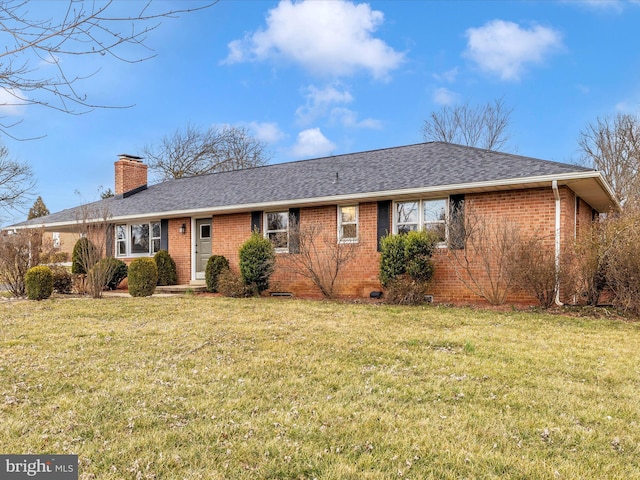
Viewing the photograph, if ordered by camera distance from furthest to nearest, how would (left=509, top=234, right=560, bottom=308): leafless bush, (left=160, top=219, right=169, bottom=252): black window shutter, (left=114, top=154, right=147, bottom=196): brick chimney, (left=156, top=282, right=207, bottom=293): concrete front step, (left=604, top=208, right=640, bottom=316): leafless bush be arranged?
(left=114, top=154, right=147, bottom=196): brick chimney, (left=160, top=219, right=169, bottom=252): black window shutter, (left=156, top=282, right=207, bottom=293): concrete front step, (left=509, top=234, right=560, bottom=308): leafless bush, (left=604, top=208, right=640, bottom=316): leafless bush

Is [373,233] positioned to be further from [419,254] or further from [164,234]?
[164,234]

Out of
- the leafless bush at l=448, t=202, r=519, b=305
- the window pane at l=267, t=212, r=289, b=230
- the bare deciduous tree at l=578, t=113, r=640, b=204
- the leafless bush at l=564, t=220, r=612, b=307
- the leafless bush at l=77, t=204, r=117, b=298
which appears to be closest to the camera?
the leafless bush at l=564, t=220, r=612, b=307

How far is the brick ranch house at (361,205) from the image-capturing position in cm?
1006

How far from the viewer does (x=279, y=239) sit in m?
13.5

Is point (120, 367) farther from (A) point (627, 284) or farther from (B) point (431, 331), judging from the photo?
(A) point (627, 284)

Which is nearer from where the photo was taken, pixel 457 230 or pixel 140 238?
pixel 457 230

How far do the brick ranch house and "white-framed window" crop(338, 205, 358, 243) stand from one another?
1.1 inches

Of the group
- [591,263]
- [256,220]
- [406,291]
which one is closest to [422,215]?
[406,291]

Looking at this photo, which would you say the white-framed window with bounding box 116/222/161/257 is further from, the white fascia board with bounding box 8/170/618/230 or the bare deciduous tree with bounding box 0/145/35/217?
the bare deciduous tree with bounding box 0/145/35/217

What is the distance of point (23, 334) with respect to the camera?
6.72m

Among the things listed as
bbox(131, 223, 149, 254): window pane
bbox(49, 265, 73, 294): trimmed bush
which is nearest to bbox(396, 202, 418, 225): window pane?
bbox(131, 223, 149, 254): window pane

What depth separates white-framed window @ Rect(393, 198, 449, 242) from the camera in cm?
1102

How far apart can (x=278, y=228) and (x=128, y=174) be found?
1035cm

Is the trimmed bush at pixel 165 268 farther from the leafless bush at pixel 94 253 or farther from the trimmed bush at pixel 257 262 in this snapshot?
the trimmed bush at pixel 257 262
